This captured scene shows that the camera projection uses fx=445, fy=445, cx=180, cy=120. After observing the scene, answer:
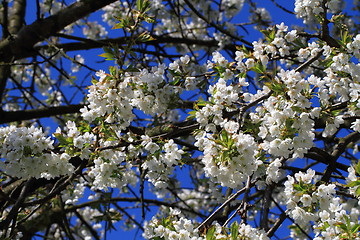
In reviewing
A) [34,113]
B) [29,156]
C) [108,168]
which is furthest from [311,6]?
[34,113]

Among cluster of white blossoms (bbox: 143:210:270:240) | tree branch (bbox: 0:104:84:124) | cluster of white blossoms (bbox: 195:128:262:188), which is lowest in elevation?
cluster of white blossoms (bbox: 143:210:270:240)

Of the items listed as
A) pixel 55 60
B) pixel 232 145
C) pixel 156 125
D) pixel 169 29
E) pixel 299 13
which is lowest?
pixel 232 145

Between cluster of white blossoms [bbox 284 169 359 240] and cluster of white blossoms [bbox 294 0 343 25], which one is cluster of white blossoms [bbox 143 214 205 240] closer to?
cluster of white blossoms [bbox 284 169 359 240]

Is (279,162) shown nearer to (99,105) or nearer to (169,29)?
(99,105)

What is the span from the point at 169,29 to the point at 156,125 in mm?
3600

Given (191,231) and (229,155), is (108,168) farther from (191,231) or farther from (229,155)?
(229,155)

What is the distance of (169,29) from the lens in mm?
6551

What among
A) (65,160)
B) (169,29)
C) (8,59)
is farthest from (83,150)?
(169,29)

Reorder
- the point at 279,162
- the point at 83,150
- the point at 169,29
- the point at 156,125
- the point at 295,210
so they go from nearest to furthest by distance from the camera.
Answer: the point at 295,210
the point at 279,162
the point at 83,150
the point at 156,125
the point at 169,29

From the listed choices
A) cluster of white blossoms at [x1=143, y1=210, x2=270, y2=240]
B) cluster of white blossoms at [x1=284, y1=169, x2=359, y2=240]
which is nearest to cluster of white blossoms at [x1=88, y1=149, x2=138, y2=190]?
cluster of white blossoms at [x1=143, y1=210, x2=270, y2=240]

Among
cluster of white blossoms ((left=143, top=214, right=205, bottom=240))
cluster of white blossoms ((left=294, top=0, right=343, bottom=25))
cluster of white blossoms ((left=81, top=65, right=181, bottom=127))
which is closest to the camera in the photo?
cluster of white blossoms ((left=143, top=214, right=205, bottom=240))

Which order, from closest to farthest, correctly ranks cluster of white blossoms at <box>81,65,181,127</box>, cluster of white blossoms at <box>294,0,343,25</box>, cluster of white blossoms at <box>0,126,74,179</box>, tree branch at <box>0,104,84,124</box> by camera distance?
cluster of white blossoms at <box>0,126,74,179</box>, cluster of white blossoms at <box>81,65,181,127</box>, cluster of white blossoms at <box>294,0,343,25</box>, tree branch at <box>0,104,84,124</box>

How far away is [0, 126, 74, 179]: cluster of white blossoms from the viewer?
6.88 ft

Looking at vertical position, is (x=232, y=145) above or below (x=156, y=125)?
below
